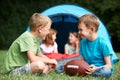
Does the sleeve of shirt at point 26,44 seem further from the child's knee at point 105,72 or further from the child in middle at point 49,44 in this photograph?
the child in middle at point 49,44

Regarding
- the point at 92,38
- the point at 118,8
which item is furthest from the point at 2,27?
the point at 92,38

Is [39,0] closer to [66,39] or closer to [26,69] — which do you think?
[66,39]

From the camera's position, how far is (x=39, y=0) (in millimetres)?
14828

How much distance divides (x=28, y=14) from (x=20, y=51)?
9.70 meters

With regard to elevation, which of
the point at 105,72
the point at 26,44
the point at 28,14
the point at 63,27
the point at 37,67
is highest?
the point at 28,14

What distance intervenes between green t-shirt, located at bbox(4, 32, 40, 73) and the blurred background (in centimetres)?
922

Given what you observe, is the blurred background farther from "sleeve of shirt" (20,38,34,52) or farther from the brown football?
"sleeve of shirt" (20,38,34,52)

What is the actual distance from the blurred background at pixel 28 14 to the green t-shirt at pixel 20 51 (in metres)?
9.22

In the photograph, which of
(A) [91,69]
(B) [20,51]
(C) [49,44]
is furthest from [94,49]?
(C) [49,44]

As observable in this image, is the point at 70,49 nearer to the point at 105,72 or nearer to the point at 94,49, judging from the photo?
the point at 94,49

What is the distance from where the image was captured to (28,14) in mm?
14625

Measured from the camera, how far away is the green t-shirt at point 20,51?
4.98 m

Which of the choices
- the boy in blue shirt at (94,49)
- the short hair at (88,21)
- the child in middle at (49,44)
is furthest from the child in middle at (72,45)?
the short hair at (88,21)

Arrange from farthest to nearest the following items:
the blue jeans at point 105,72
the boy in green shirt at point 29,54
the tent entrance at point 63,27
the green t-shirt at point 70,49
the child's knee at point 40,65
Answer: the tent entrance at point 63,27 < the green t-shirt at point 70,49 < the blue jeans at point 105,72 < the boy in green shirt at point 29,54 < the child's knee at point 40,65
